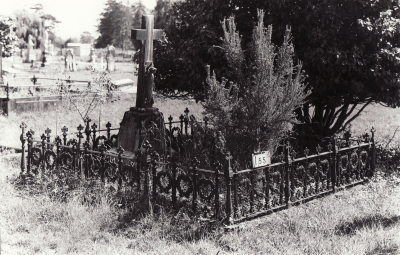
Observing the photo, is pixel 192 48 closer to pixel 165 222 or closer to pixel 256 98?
pixel 256 98

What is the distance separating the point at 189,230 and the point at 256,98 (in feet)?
6.93

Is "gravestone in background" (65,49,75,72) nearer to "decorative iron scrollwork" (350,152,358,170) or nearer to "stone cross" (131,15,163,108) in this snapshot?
"stone cross" (131,15,163,108)

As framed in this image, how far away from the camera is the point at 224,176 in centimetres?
539

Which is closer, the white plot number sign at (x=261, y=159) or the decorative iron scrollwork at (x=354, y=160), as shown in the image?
the white plot number sign at (x=261, y=159)

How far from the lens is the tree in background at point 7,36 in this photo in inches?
1195

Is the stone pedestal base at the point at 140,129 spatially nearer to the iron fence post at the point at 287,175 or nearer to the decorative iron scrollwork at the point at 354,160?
the iron fence post at the point at 287,175

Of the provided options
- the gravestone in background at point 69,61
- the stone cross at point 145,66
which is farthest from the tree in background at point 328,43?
the gravestone in background at point 69,61

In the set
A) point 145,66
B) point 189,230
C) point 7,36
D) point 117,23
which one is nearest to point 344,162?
point 189,230

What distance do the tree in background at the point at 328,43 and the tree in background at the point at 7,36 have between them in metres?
24.6

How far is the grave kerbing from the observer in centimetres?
824

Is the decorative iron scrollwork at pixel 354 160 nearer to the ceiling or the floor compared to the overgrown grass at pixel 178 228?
nearer to the ceiling

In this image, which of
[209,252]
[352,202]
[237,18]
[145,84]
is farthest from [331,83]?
[209,252]

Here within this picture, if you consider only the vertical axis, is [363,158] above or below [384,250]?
above

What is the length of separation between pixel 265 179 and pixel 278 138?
76cm
